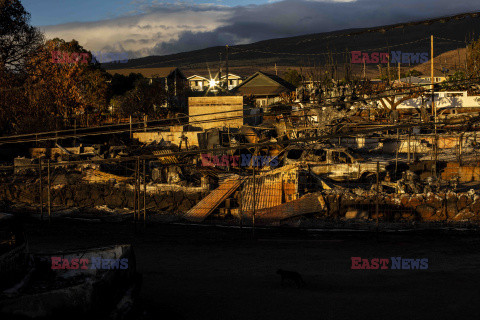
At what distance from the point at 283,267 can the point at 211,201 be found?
6723 mm

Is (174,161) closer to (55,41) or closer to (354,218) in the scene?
(354,218)

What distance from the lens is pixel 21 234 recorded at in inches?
275

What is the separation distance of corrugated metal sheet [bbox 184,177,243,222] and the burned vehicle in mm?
4241

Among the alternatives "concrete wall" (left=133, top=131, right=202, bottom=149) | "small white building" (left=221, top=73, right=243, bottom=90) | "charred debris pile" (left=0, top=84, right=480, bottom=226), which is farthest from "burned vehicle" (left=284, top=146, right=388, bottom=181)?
"small white building" (left=221, top=73, right=243, bottom=90)

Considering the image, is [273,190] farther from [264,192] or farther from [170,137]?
[170,137]

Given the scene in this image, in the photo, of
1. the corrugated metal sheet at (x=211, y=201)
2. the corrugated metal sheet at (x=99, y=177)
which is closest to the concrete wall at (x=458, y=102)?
the corrugated metal sheet at (x=211, y=201)

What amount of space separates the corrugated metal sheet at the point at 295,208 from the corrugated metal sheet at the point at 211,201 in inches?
60.2

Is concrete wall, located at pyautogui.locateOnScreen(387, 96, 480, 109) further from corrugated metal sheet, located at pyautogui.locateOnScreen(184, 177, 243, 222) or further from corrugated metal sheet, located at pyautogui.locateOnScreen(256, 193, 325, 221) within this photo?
corrugated metal sheet, located at pyautogui.locateOnScreen(184, 177, 243, 222)

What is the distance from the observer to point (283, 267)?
1059 cm

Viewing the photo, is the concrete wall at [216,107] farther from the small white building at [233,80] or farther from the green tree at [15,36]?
the small white building at [233,80]

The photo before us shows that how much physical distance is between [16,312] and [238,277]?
4.85m

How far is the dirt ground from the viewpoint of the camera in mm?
7633

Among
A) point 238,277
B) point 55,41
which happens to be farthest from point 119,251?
point 55,41

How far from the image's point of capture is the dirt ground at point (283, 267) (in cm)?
763
